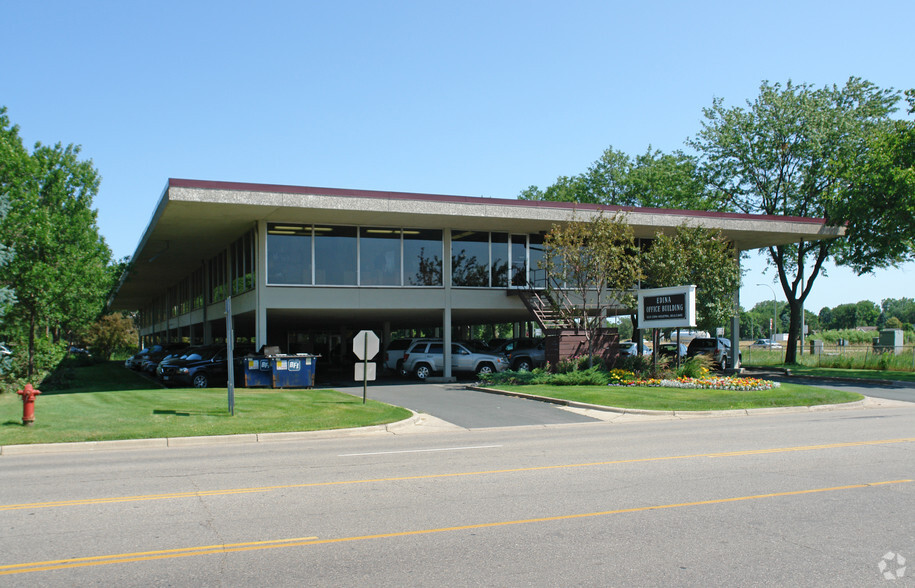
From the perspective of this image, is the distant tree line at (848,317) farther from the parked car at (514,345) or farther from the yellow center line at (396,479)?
the yellow center line at (396,479)

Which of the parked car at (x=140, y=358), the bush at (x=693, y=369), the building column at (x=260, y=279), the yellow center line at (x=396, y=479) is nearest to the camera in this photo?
the yellow center line at (x=396, y=479)

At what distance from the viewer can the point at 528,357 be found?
102ft

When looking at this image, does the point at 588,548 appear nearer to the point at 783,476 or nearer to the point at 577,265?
the point at 783,476

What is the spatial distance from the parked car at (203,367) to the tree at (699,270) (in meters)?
16.0

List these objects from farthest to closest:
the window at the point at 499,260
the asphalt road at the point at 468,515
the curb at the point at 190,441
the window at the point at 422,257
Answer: the window at the point at 499,260 → the window at the point at 422,257 → the curb at the point at 190,441 → the asphalt road at the point at 468,515

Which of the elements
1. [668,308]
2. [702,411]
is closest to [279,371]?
[702,411]

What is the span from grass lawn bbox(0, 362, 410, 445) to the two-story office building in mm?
5994

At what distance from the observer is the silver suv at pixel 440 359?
1155 inches

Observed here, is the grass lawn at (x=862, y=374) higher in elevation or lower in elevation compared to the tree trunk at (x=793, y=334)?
lower

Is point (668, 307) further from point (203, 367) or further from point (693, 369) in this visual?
point (203, 367)

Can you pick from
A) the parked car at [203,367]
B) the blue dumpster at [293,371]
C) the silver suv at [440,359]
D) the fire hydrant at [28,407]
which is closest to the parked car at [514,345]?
the silver suv at [440,359]

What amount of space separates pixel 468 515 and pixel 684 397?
15248 mm

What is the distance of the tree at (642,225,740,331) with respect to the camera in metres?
27.2

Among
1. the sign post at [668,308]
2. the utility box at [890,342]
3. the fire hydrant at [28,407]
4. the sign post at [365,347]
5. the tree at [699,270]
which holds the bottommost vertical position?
the fire hydrant at [28,407]
